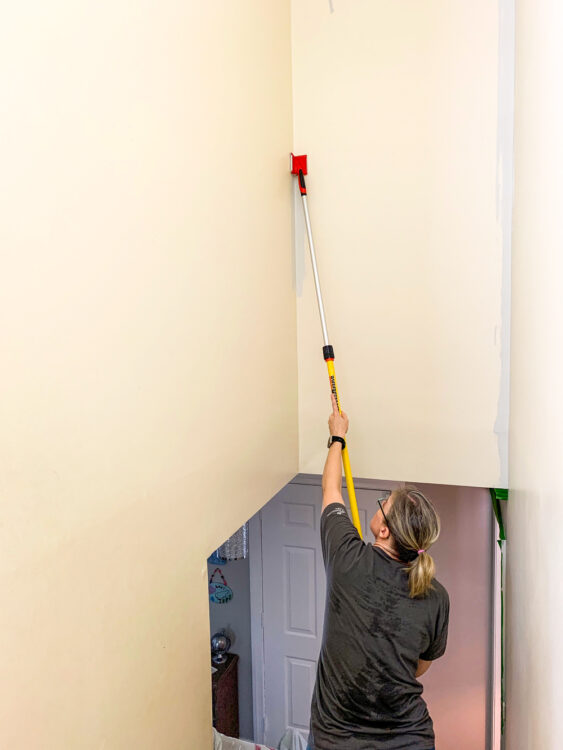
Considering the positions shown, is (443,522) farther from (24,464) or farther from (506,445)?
(24,464)

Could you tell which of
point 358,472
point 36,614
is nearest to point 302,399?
point 358,472

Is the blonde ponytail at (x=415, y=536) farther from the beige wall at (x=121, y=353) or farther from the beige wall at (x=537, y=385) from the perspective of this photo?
the beige wall at (x=121, y=353)

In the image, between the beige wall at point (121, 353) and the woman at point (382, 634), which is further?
the woman at point (382, 634)

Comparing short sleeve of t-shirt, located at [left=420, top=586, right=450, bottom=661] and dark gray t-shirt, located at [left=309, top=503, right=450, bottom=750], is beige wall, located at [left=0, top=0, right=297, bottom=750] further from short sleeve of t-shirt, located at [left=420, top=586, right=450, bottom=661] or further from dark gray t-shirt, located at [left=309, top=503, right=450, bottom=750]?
short sleeve of t-shirt, located at [left=420, top=586, right=450, bottom=661]

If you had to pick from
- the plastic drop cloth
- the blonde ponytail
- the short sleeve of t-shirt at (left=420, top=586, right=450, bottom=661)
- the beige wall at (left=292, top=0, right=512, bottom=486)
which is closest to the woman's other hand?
the beige wall at (left=292, top=0, right=512, bottom=486)

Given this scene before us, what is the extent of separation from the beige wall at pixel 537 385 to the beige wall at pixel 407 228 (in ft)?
0.60

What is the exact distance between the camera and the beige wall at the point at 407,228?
2014mm

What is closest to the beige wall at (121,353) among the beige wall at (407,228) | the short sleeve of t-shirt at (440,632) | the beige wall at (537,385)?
the beige wall at (407,228)

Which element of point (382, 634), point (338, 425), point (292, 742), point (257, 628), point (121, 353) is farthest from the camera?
point (257, 628)

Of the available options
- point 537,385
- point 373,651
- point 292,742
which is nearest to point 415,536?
point 373,651

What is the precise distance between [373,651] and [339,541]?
293 millimetres

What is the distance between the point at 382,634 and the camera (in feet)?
4.83

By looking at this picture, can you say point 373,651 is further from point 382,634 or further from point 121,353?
point 121,353

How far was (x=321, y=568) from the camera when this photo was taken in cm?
327
